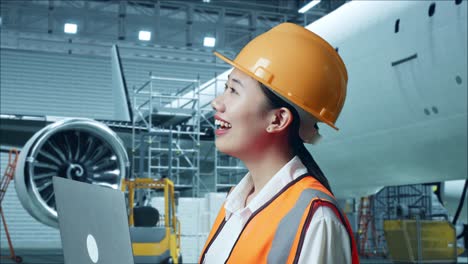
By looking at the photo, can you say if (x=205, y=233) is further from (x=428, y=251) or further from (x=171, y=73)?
(x=171, y=73)

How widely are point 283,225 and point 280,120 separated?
27cm

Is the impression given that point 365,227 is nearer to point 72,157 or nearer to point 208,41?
point 208,41

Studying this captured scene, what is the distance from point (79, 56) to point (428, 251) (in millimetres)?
12652

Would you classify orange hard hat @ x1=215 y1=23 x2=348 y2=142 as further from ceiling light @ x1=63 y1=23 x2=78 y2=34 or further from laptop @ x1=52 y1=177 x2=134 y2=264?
ceiling light @ x1=63 y1=23 x2=78 y2=34

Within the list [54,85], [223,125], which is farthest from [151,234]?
[54,85]

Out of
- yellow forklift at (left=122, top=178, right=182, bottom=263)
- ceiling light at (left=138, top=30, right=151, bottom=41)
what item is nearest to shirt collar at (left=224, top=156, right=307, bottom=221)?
yellow forklift at (left=122, top=178, right=182, bottom=263)

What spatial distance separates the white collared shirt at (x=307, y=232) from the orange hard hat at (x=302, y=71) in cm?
11

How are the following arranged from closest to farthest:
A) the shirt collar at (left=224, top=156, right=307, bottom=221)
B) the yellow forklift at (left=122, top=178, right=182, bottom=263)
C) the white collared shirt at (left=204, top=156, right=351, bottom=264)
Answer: the white collared shirt at (left=204, top=156, right=351, bottom=264)
the shirt collar at (left=224, top=156, right=307, bottom=221)
the yellow forklift at (left=122, top=178, right=182, bottom=263)

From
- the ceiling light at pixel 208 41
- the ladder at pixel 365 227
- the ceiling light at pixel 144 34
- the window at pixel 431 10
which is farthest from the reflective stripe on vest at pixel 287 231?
the ceiling light at pixel 208 41

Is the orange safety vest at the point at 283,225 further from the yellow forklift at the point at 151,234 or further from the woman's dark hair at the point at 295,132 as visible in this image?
the yellow forklift at the point at 151,234

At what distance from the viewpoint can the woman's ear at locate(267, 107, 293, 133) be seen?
124cm

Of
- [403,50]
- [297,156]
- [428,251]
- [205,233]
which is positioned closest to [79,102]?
[205,233]

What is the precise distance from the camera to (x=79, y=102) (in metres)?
18.9

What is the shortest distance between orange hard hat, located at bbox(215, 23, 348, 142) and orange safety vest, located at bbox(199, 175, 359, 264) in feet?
0.60
